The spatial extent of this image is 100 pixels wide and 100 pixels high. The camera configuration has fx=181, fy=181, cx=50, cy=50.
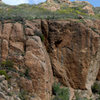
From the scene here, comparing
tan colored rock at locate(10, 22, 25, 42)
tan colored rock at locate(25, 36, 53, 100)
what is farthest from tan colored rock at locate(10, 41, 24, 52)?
tan colored rock at locate(25, 36, 53, 100)

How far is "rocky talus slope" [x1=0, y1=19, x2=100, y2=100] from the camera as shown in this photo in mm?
11719

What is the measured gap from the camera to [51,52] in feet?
49.0

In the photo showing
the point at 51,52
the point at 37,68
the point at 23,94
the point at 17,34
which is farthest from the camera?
the point at 51,52

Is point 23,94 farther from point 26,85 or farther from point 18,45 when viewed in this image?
point 18,45

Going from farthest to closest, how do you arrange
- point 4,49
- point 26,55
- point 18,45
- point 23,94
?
point 18,45 < point 4,49 < point 26,55 < point 23,94

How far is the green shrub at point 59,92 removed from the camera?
13.0m

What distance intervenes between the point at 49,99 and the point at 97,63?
6392 mm

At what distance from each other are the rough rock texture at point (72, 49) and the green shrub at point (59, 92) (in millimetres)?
1178

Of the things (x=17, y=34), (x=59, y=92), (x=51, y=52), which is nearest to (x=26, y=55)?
(x=17, y=34)

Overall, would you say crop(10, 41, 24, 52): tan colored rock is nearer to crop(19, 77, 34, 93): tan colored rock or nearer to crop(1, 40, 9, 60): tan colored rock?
crop(1, 40, 9, 60): tan colored rock

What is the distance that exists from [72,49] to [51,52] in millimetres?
1748

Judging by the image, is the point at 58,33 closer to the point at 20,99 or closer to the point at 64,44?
the point at 64,44

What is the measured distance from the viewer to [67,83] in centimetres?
1503

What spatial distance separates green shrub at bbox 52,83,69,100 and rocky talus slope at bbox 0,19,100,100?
0.44 metres
